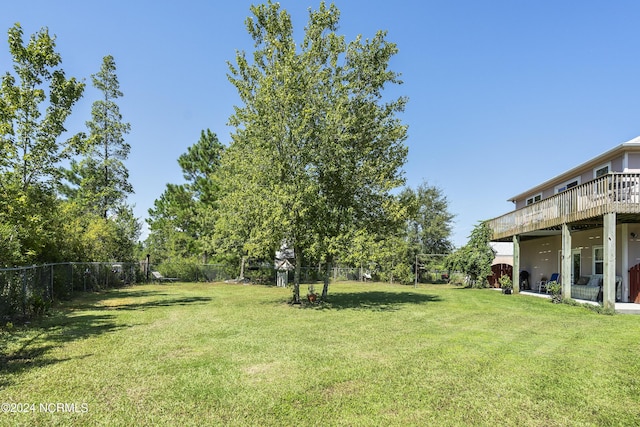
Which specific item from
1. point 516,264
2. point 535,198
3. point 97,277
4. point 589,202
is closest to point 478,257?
point 516,264

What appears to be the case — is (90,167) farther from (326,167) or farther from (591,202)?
(591,202)

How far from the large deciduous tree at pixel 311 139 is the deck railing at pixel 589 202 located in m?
6.01

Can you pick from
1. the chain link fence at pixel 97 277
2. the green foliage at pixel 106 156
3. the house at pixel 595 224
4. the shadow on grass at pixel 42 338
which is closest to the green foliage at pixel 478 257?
the house at pixel 595 224

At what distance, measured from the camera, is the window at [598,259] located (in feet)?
51.6

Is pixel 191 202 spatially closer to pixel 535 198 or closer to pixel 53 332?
pixel 53 332

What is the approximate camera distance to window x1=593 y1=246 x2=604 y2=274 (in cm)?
1574

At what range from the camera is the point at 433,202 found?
41.9 meters

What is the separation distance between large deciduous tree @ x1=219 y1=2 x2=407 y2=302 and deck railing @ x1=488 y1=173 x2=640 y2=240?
601 centimetres

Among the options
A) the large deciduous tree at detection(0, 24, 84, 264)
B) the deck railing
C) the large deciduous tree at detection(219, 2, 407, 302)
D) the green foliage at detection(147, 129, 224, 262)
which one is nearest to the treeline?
the large deciduous tree at detection(0, 24, 84, 264)

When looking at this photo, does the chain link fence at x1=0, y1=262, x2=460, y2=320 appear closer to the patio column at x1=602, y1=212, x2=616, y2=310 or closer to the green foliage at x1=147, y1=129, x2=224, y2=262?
the green foliage at x1=147, y1=129, x2=224, y2=262

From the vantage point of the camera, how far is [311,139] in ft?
43.1

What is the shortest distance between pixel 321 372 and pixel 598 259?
15.5 meters

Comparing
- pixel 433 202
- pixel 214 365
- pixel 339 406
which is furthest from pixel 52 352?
pixel 433 202

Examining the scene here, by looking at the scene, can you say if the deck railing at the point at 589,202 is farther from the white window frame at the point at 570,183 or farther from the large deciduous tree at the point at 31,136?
the large deciduous tree at the point at 31,136
